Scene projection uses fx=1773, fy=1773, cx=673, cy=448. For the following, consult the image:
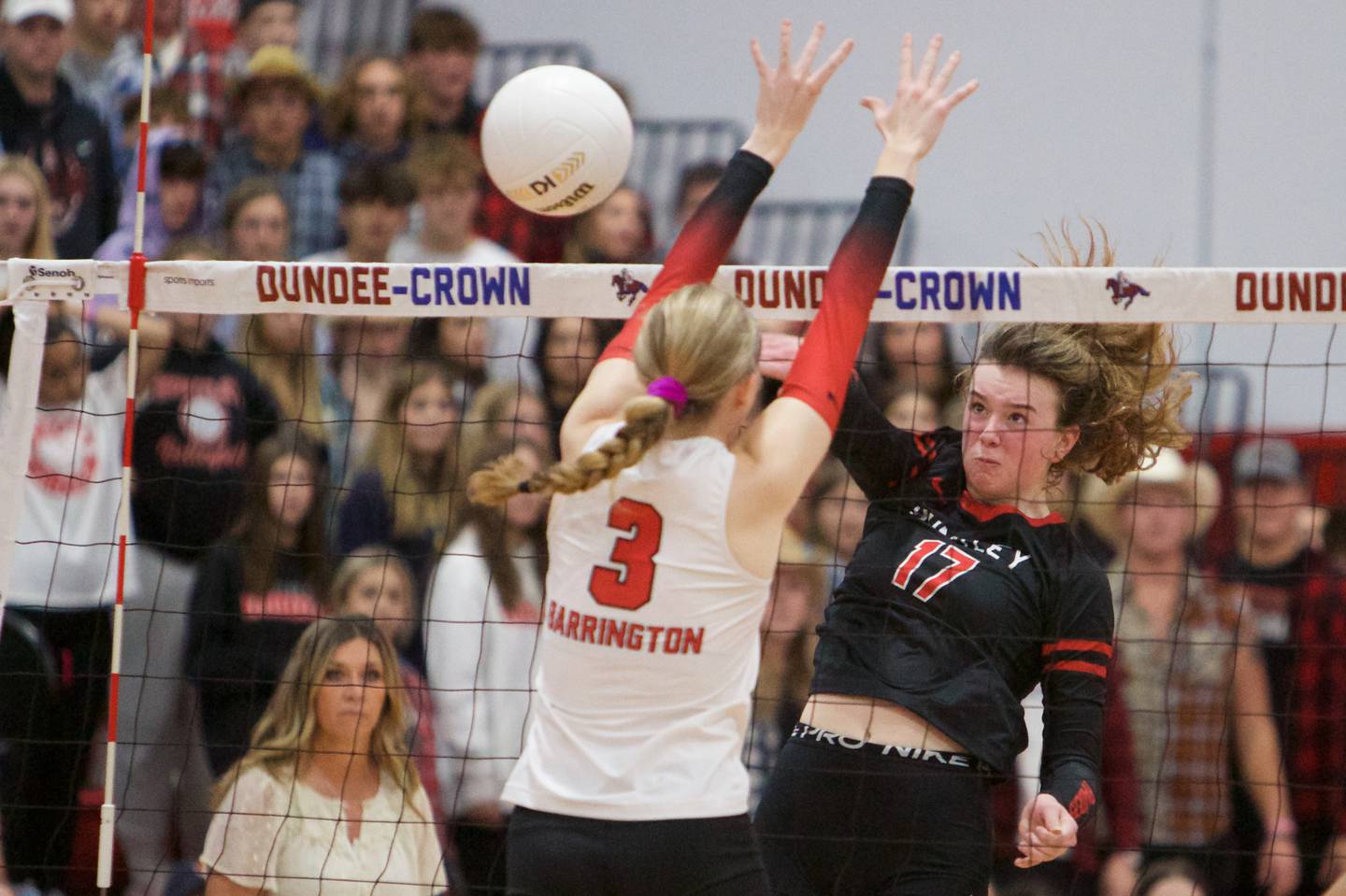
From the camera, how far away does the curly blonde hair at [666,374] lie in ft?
10.3

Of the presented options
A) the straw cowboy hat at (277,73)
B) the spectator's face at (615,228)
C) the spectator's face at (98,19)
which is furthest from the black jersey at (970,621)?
the spectator's face at (98,19)

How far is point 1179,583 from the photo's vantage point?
639 centimetres

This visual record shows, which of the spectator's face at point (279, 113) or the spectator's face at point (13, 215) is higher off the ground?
the spectator's face at point (279, 113)

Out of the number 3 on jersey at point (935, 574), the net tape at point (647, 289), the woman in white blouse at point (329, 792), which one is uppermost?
the net tape at point (647, 289)

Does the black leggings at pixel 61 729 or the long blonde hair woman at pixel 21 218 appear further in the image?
the long blonde hair woman at pixel 21 218

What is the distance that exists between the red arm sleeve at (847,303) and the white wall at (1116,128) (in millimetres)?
5450

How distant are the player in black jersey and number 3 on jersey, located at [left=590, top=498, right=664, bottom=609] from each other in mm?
961

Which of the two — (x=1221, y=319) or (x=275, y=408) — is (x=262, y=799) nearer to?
(x=275, y=408)

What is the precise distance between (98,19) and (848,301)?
6.50 m

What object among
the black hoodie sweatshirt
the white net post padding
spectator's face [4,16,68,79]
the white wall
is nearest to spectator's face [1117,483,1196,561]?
the white wall

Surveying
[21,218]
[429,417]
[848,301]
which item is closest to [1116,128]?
[429,417]

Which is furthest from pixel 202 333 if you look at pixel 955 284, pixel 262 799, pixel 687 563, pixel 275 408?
pixel 687 563

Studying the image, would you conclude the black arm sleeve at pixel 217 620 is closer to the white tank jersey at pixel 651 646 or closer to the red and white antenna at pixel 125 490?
the red and white antenna at pixel 125 490

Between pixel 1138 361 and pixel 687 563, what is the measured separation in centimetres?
166
